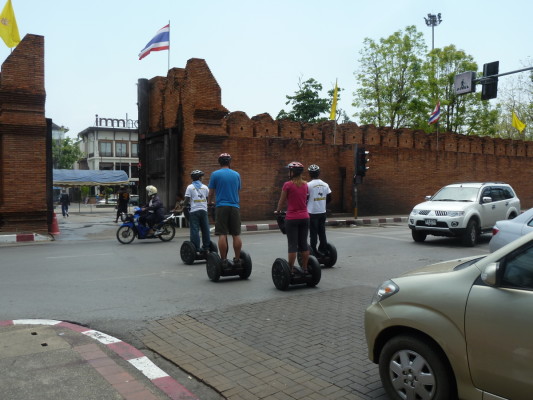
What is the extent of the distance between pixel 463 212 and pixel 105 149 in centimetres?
6958

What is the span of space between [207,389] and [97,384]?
2.85 ft

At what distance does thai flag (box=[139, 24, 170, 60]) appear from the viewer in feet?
63.3

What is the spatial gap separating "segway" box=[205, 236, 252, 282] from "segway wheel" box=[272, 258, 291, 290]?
2.77 ft

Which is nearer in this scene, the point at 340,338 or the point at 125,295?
the point at 340,338

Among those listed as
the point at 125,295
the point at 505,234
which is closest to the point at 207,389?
the point at 125,295

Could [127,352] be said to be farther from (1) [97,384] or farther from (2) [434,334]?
(2) [434,334]

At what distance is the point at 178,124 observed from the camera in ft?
65.0

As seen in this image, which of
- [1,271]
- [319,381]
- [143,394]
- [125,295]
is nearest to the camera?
[143,394]

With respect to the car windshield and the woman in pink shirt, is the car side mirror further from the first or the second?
the car windshield

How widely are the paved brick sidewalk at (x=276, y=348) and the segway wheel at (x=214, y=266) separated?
1.50m

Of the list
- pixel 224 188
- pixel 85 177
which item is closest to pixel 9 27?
pixel 224 188

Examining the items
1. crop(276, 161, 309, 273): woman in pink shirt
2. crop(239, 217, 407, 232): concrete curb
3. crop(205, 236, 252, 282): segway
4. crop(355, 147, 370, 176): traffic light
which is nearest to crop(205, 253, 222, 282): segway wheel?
crop(205, 236, 252, 282): segway

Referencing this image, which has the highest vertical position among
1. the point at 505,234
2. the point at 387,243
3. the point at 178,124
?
the point at 178,124

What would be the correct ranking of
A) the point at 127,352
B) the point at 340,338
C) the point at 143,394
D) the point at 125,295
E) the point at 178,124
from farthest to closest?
the point at 178,124
the point at 125,295
the point at 340,338
the point at 127,352
the point at 143,394
